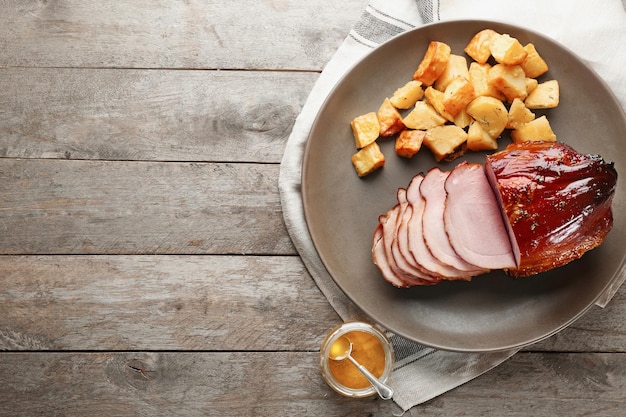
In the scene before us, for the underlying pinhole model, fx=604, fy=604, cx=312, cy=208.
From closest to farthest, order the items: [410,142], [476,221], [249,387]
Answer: [476,221], [410,142], [249,387]

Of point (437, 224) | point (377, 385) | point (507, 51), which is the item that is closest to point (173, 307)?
point (377, 385)

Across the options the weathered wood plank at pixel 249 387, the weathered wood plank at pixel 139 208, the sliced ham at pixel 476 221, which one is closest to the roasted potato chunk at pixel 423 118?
the sliced ham at pixel 476 221

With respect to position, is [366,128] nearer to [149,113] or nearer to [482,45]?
[482,45]

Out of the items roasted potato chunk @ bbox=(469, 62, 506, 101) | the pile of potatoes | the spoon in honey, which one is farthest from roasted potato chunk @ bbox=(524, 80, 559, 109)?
the spoon in honey

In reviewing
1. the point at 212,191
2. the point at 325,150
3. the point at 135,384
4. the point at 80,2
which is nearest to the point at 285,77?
the point at 325,150

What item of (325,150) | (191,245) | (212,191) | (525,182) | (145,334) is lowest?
(145,334)

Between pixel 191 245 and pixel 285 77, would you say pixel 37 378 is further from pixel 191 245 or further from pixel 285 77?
pixel 285 77
